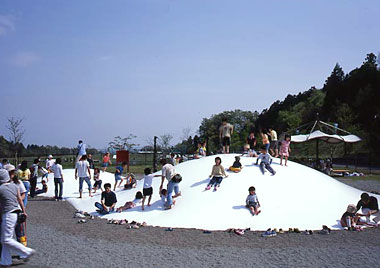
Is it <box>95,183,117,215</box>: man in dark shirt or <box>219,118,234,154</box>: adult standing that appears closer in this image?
<box>95,183,117,215</box>: man in dark shirt

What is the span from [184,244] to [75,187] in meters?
11.1

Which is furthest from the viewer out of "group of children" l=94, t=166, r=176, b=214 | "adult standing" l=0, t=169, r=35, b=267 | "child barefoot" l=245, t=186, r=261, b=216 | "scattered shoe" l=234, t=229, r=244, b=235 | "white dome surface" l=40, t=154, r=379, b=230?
"group of children" l=94, t=166, r=176, b=214

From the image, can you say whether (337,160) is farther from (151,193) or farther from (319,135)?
(151,193)

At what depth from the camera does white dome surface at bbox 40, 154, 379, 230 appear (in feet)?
32.4

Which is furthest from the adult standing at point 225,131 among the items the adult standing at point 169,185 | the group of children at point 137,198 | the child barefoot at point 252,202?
the child barefoot at point 252,202

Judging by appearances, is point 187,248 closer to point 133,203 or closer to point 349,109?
point 133,203

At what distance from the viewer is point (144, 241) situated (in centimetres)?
830

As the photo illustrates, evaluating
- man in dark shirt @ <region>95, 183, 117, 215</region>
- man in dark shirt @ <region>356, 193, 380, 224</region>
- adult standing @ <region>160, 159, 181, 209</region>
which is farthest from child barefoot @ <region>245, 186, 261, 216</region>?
man in dark shirt @ <region>95, 183, 117, 215</region>

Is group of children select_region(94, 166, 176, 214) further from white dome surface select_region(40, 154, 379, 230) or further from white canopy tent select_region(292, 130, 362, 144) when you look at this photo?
white canopy tent select_region(292, 130, 362, 144)

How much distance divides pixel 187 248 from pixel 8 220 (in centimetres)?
351

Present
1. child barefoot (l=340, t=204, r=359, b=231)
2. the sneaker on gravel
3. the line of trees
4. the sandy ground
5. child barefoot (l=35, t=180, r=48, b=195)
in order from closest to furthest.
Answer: the sandy ground
the sneaker on gravel
child barefoot (l=340, t=204, r=359, b=231)
child barefoot (l=35, t=180, r=48, b=195)
the line of trees

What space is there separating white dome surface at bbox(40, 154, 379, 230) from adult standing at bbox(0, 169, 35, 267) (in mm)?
4472

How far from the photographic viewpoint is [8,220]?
19.9ft

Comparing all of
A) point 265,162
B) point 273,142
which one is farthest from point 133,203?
point 273,142
